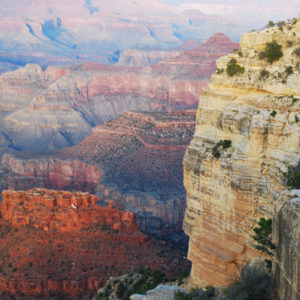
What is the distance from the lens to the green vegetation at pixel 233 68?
1923cm

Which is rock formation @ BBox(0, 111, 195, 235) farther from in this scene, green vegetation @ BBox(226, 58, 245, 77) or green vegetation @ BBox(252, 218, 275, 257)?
green vegetation @ BBox(252, 218, 275, 257)

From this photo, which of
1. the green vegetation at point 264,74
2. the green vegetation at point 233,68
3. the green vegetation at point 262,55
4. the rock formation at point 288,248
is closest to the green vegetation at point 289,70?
the green vegetation at point 264,74

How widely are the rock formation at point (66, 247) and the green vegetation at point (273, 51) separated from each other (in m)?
15.2

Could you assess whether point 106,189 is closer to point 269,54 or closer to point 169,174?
point 169,174

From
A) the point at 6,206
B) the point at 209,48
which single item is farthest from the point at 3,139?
the point at 6,206

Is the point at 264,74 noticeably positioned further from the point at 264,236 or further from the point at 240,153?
the point at 264,236

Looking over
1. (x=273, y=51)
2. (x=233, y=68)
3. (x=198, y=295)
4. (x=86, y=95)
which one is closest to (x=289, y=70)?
(x=273, y=51)

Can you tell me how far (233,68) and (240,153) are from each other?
324 centimetres

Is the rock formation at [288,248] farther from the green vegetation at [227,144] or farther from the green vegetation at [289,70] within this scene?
the green vegetation at [289,70]

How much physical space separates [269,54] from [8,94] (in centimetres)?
10702

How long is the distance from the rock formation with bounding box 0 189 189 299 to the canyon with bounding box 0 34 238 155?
2373 inches

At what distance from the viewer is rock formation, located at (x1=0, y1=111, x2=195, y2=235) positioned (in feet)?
166

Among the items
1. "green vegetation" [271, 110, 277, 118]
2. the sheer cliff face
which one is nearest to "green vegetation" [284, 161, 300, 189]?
the sheer cliff face

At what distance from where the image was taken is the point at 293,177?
1608 cm
